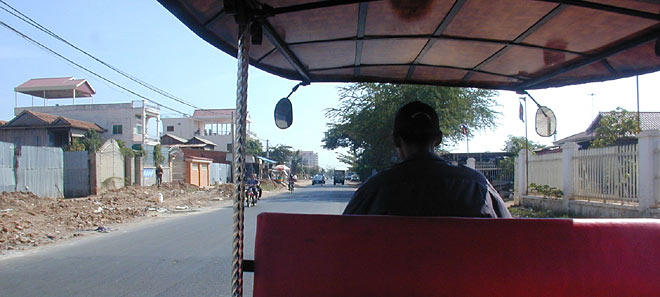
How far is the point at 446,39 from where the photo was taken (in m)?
3.07

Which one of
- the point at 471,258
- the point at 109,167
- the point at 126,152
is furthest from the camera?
the point at 126,152

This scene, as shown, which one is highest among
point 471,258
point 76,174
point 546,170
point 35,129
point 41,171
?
point 35,129

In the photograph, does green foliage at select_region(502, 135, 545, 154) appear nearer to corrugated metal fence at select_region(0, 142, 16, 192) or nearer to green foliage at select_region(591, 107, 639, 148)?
green foliage at select_region(591, 107, 639, 148)

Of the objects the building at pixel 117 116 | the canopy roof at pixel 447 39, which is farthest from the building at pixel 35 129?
the canopy roof at pixel 447 39

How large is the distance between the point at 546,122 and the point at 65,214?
1406cm

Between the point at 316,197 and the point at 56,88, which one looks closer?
the point at 316,197

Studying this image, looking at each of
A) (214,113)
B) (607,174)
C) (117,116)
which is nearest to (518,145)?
(607,174)

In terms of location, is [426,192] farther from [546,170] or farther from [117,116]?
[117,116]

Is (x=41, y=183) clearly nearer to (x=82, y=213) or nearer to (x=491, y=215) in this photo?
(x=82, y=213)

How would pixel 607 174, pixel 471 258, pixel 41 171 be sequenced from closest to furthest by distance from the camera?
pixel 471 258 → pixel 607 174 → pixel 41 171

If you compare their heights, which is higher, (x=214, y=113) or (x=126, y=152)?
(x=214, y=113)

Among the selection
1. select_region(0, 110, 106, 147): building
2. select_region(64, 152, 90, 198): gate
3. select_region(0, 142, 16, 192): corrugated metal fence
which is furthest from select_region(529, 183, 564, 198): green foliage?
select_region(0, 110, 106, 147): building

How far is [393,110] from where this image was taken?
17.2 m

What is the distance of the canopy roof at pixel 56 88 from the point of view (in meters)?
48.0
